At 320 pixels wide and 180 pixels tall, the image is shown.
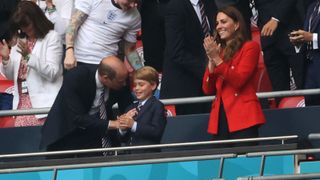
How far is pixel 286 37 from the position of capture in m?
14.7

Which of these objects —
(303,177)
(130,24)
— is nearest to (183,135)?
(130,24)

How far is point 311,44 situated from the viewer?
14062mm

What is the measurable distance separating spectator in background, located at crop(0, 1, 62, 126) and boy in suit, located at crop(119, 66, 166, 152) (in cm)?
153

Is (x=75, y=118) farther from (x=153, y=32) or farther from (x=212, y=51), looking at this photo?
(x=153, y=32)

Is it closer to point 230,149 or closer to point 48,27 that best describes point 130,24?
point 48,27

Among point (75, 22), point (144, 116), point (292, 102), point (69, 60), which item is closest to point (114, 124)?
point (144, 116)

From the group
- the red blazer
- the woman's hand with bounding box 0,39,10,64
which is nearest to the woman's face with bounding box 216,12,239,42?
the red blazer

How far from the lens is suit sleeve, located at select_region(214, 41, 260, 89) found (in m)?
12.9

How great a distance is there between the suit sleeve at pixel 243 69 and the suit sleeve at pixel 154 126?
2.02 feet

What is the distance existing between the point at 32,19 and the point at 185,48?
1504 millimetres

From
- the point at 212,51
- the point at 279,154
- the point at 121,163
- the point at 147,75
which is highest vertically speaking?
the point at 212,51

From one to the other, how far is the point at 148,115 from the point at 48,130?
918 millimetres

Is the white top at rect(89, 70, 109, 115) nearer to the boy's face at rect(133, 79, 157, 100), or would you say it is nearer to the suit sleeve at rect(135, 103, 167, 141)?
the boy's face at rect(133, 79, 157, 100)

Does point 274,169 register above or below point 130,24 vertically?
below
